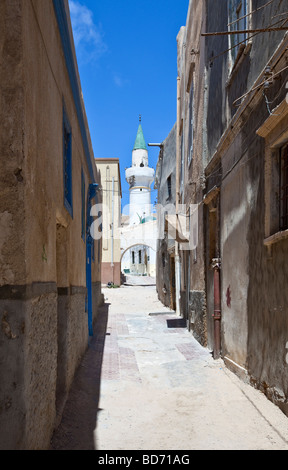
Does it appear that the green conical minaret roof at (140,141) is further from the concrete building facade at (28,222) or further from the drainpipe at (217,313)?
the concrete building facade at (28,222)

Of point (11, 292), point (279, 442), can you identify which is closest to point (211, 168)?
point (279, 442)

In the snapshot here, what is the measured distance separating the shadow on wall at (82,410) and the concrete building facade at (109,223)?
19.9 meters

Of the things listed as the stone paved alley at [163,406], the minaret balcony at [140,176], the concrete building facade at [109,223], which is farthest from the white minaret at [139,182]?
the stone paved alley at [163,406]

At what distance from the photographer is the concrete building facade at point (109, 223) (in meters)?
28.2

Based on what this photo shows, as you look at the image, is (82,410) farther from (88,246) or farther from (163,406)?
(88,246)

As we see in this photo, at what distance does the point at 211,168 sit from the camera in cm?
896

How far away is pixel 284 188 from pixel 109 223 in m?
23.7

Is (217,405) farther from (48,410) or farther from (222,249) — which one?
(222,249)

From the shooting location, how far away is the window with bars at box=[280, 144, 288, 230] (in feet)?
16.0

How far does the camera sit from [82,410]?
514cm

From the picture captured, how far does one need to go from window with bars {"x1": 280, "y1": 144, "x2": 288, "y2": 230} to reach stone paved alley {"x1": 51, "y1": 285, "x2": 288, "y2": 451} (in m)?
2.03

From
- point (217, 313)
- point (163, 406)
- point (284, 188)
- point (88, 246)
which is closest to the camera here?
point (284, 188)

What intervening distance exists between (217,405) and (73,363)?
2070 millimetres

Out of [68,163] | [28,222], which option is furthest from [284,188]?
[28,222]
